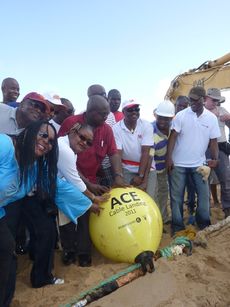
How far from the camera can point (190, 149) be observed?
197 inches

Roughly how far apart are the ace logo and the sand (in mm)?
617

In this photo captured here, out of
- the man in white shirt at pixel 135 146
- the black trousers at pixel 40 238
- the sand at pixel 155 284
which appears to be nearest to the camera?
the sand at pixel 155 284

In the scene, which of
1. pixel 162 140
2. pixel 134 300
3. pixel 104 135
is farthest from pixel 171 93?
pixel 134 300

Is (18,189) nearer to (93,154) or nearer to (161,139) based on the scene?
(93,154)

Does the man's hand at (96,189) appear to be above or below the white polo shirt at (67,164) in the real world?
below

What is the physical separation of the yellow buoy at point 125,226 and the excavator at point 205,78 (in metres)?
7.02

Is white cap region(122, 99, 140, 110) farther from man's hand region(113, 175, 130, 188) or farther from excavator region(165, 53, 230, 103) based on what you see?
excavator region(165, 53, 230, 103)

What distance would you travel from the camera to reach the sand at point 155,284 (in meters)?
3.12

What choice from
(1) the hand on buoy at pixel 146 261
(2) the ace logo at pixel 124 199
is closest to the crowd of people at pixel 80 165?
(2) the ace logo at pixel 124 199

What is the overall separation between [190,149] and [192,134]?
20 cm

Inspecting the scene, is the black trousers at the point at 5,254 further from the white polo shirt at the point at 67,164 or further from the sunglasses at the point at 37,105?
the sunglasses at the point at 37,105

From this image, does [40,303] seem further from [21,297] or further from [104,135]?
[104,135]

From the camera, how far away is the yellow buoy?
12.1 ft

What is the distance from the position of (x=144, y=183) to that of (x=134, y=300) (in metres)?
1.82
